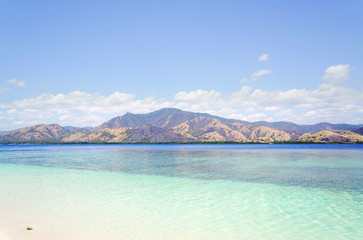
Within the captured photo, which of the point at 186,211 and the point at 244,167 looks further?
the point at 244,167

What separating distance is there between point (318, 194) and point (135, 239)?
51.8 ft

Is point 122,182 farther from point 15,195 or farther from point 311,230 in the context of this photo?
point 311,230

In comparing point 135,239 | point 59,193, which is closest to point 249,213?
point 135,239

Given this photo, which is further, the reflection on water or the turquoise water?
the reflection on water

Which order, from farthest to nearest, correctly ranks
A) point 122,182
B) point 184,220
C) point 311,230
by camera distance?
1. point 122,182
2. point 184,220
3. point 311,230

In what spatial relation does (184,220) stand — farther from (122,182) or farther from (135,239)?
(122,182)

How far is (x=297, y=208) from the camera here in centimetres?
1631

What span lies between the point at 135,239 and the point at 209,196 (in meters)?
9.40

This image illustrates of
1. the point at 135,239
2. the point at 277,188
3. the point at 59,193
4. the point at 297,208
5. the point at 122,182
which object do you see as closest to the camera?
the point at 135,239

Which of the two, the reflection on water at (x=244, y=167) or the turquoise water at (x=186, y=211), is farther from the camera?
the reflection on water at (x=244, y=167)

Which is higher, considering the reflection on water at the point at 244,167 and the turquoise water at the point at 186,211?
the turquoise water at the point at 186,211

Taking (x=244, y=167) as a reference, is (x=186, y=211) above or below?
above

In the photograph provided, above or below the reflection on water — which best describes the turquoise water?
above

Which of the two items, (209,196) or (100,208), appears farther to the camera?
(209,196)
